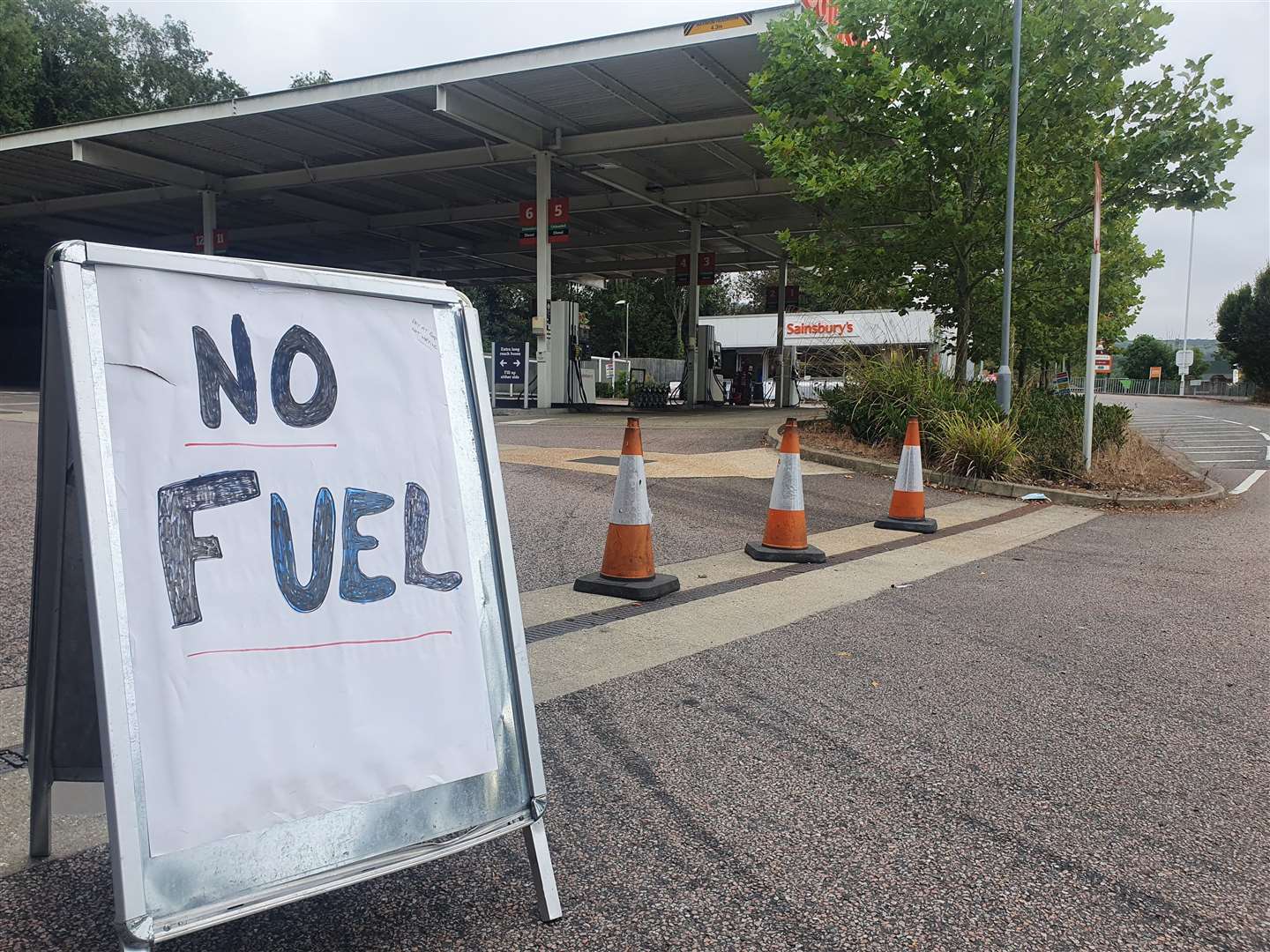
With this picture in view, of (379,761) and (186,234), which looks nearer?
(379,761)

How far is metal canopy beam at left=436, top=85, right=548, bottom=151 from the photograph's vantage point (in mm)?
19078

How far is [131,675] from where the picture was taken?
194 centimetres

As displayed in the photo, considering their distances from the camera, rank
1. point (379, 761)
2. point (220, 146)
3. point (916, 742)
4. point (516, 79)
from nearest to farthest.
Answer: point (379, 761), point (916, 742), point (516, 79), point (220, 146)

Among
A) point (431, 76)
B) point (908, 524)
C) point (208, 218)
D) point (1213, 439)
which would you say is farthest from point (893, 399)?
point (208, 218)

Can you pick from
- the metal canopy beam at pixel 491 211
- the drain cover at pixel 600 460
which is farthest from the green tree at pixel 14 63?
the drain cover at pixel 600 460

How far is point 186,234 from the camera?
126 ft

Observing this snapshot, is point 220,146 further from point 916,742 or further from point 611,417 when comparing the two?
point 916,742

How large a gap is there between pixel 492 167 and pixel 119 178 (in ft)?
39.3

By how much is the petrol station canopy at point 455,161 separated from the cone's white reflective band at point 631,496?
1291 centimetres

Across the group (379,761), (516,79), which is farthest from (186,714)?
(516,79)

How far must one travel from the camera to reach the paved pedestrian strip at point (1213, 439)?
61.6 feet

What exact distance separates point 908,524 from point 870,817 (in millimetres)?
6147

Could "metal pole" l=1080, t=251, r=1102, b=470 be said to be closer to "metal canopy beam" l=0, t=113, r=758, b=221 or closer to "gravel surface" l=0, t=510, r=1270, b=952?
"gravel surface" l=0, t=510, r=1270, b=952

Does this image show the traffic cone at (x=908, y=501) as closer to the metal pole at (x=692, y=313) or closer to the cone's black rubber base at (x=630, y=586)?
the cone's black rubber base at (x=630, y=586)
